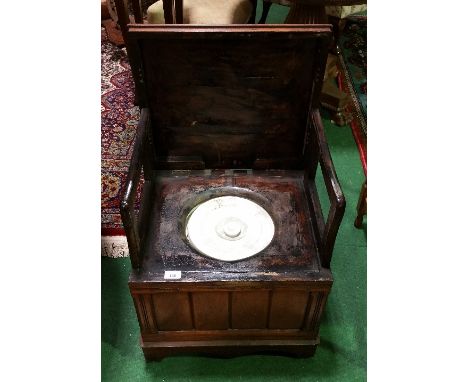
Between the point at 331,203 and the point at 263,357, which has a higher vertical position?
the point at 331,203

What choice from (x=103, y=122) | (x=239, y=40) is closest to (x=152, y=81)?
(x=239, y=40)

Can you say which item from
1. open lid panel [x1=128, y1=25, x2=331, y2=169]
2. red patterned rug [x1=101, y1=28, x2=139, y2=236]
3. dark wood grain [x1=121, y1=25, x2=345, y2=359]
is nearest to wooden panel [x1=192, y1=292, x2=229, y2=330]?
dark wood grain [x1=121, y1=25, x2=345, y2=359]

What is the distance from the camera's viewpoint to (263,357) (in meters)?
1.93

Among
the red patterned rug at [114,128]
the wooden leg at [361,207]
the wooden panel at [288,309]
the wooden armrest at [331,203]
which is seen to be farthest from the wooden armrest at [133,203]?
the wooden leg at [361,207]

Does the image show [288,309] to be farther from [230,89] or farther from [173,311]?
[230,89]

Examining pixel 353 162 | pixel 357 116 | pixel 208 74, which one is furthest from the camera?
pixel 357 116

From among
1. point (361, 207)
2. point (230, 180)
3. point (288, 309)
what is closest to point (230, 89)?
point (230, 180)

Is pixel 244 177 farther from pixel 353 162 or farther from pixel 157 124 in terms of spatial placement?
pixel 353 162

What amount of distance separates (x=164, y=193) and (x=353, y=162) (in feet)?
4.31

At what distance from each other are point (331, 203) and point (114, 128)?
1753 mm

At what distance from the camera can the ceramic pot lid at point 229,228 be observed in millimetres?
1704

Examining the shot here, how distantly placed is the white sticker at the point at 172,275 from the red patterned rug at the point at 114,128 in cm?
83

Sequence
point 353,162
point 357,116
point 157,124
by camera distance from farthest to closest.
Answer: point 357,116
point 353,162
point 157,124

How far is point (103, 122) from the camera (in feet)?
9.60
